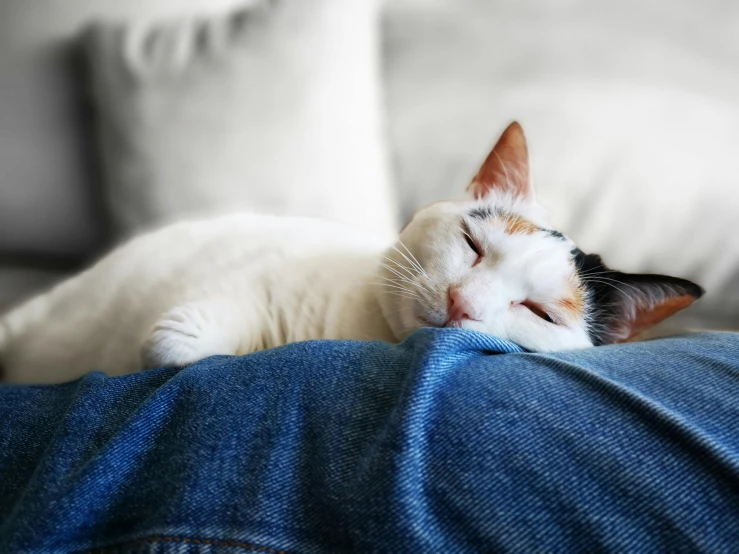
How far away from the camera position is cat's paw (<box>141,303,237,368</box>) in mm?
706

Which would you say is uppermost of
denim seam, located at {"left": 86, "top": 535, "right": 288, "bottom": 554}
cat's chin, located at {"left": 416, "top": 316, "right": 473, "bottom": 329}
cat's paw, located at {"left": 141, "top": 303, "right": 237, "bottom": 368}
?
cat's chin, located at {"left": 416, "top": 316, "right": 473, "bottom": 329}

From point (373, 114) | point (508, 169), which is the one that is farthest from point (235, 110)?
point (508, 169)

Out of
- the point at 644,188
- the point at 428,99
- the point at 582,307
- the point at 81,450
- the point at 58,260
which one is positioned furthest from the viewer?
the point at 58,260

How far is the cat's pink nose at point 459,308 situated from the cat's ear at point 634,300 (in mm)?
246

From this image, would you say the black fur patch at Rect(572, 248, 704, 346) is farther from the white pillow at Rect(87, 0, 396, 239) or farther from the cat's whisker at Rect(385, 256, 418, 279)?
the white pillow at Rect(87, 0, 396, 239)

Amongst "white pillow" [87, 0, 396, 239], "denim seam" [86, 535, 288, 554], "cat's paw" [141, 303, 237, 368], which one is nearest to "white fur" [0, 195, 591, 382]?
"cat's paw" [141, 303, 237, 368]

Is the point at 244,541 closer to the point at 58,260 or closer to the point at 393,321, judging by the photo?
the point at 393,321

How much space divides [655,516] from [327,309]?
0.57 metres

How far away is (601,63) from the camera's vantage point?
48.9 inches

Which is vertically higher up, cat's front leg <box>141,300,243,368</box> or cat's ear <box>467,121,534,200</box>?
cat's ear <box>467,121,534,200</box>

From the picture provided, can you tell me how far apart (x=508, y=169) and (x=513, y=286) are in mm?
270

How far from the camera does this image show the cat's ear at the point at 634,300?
773mm

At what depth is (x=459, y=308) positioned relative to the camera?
732 millimetres

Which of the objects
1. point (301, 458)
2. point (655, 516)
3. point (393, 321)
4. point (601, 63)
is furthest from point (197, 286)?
point (601, 63)
